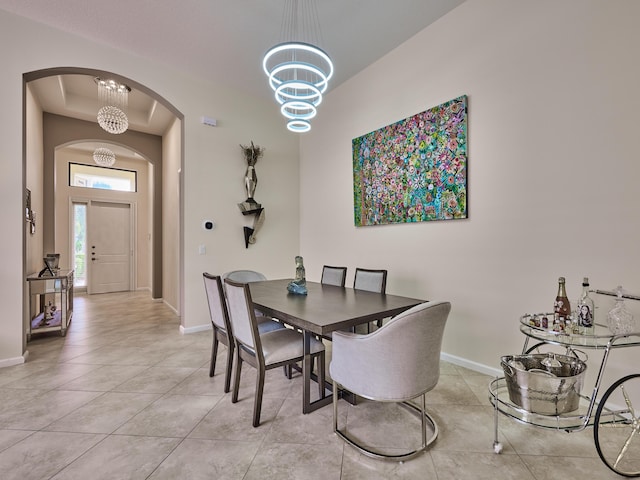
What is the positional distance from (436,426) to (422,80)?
10.2 ft

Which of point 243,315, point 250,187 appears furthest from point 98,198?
point 243,315

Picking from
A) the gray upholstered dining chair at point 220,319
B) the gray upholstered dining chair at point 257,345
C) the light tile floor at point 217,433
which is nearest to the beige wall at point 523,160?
the light tile floor at point 217,433

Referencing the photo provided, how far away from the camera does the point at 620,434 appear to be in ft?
6.09

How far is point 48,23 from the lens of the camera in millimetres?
3062

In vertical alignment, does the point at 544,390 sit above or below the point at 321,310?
below

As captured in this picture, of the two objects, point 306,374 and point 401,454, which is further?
point 306,374

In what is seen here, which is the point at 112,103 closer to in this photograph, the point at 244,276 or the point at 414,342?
the point at 244,276

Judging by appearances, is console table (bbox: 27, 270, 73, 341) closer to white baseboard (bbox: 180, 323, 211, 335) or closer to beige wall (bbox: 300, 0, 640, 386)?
white baseboard (bbox: 180, 323, 211, 335)

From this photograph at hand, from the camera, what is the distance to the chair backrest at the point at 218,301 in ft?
7.61

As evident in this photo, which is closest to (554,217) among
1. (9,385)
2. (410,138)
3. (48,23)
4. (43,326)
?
(410,138)

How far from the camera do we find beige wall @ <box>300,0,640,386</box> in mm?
2002

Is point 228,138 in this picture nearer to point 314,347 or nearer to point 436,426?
point 314,347

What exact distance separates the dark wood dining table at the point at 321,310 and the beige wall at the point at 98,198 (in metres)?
6.08

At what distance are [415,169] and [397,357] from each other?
2203mm
